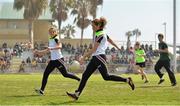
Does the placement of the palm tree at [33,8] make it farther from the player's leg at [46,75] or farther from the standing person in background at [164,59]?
the player's leg at [46,75]

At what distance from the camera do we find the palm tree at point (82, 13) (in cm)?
7106

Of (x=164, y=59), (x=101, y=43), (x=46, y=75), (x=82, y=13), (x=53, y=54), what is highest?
(x=82, y=13)

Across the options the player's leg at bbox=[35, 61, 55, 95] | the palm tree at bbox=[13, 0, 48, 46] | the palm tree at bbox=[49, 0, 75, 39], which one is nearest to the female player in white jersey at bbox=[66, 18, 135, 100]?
the player's leg at bbox=[35, 61, 55, 95]

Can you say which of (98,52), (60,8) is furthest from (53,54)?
(60,8)

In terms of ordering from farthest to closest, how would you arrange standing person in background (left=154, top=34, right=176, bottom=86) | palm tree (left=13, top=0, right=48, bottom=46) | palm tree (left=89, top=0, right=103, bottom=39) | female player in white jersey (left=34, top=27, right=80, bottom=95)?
palm tree (left=89, top=0, right=103, bottom=39) → palm tree (left=13, top=0, right=48, bottom=46) → standing person in background (left=154, top=34, right=176, bottom=86) → female player in white jersey (left=34, top=27, right=80, bottom=95)

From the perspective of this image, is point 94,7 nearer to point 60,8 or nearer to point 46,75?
point 60,8

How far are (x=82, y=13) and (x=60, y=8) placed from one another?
315 cm

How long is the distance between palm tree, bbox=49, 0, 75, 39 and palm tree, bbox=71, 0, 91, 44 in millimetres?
991

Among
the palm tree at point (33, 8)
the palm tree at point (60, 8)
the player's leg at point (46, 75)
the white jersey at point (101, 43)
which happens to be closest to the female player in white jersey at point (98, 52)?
the white jersey at point (101, 43)

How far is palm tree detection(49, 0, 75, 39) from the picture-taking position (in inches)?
2803

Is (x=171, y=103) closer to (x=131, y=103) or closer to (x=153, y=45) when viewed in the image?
(x=131, y=103)

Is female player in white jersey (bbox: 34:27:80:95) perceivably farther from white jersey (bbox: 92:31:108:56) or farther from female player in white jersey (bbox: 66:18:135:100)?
white jersey (bbox: 92:31:108:56)

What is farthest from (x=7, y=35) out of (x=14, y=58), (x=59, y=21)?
(x=14, y=58)

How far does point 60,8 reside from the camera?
72000 millimetres
